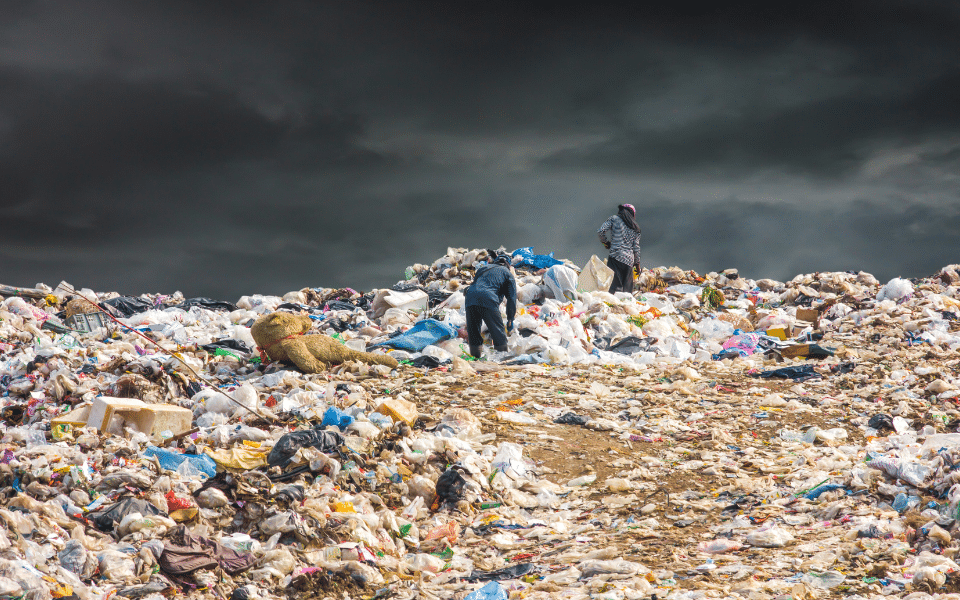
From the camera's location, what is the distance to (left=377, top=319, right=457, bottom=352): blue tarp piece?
9.38 m

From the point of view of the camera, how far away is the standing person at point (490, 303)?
371 inches

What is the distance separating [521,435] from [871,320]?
862cm

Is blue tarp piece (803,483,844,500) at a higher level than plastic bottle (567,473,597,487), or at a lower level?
lower

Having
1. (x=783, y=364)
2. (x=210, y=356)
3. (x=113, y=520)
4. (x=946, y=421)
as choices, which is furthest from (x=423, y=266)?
(x=113, y=520)

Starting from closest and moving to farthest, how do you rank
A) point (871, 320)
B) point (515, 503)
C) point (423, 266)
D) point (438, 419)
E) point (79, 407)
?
point (515, 503)
point (79, 407)
point (438, 419)
point (871, 320)
point (423, 266)

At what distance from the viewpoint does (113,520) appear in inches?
158

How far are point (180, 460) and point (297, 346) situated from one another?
3.29 meters

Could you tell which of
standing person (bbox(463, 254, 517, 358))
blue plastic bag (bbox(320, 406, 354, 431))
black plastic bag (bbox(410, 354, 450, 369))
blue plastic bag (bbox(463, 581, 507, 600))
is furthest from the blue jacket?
blue plastic bag (bbox(463, 581, 507, 600))

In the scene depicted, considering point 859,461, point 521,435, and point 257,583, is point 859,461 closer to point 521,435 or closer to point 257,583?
point 521,435

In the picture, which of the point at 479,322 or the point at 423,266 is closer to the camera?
the point at 479,322

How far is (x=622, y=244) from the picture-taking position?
13211 millimetres

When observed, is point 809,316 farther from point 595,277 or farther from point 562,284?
point 562,284

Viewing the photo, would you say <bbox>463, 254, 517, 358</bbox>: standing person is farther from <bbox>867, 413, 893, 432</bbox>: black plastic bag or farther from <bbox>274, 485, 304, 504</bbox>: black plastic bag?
<bbox>274, 485, 304, 504</bbox>: black plastic bag

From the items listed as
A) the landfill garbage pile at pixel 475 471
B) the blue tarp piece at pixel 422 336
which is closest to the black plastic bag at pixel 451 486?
the landfill garbage pile at pixel 475 471
